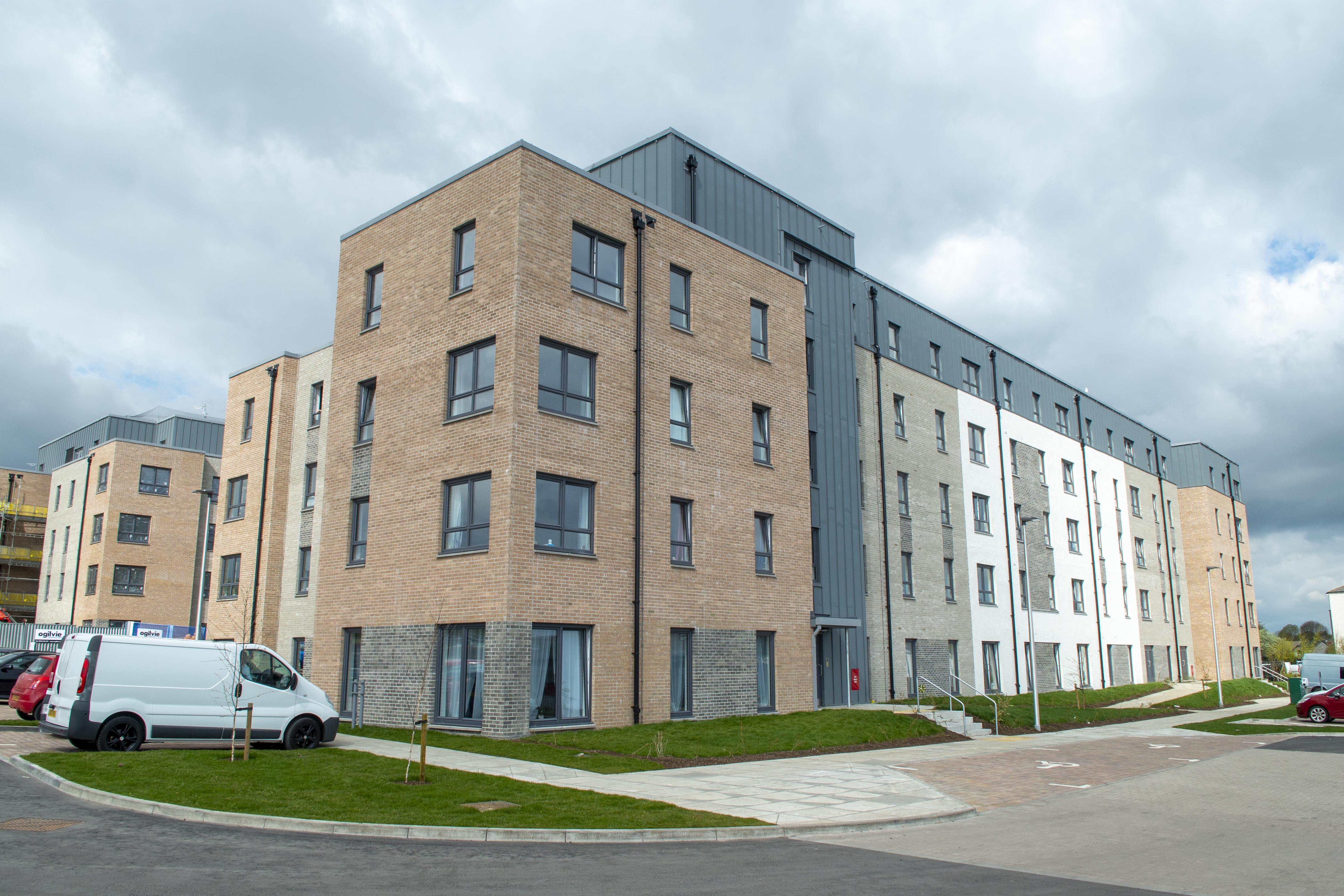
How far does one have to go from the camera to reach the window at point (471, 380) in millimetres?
21047

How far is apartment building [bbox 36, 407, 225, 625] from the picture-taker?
148ft

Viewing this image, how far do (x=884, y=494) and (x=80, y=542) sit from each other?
3894 centimetres

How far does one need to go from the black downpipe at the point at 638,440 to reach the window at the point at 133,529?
1336 inches

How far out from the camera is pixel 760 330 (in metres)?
27.8

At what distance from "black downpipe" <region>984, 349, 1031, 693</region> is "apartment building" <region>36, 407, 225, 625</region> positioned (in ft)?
116

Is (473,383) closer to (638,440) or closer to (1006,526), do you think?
(638,440)

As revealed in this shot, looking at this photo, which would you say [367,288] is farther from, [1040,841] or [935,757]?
[1040,841]

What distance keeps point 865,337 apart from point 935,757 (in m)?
19.6

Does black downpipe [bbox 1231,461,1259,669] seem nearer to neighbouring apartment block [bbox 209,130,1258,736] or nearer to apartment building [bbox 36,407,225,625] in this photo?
neighbouring apartment block [bbox 209,130,1258,736]

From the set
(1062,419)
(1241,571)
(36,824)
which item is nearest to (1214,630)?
(1062,419)

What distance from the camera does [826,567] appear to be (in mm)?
29812

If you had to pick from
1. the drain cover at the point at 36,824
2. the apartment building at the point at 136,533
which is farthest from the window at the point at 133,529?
the drain cover at the point at 36,824

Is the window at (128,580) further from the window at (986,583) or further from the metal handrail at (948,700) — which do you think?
the window at (986,583)

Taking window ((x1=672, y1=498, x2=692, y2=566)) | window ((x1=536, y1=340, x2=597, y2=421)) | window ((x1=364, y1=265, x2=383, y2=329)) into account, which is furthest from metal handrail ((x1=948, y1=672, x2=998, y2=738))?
window ((x1=364, y1=265, x2=383, y2=329))
